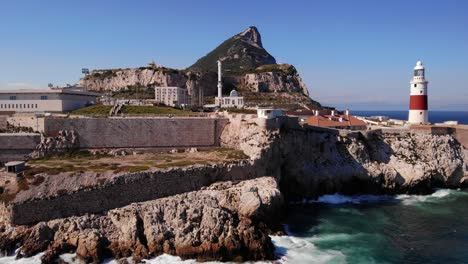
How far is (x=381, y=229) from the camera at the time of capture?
31062 mm

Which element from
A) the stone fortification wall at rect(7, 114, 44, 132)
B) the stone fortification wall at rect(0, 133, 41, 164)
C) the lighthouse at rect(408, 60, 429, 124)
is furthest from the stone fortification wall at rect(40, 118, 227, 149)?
the lighthouse at rect(408, 60, 429, 124)

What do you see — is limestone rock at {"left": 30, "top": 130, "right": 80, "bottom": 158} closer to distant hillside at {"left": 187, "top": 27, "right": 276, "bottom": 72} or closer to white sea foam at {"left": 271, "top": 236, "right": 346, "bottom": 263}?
white sea foam at {"left": 271, "top": 236, "right": 346, "bottom": 263}

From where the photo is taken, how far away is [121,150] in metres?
37.5

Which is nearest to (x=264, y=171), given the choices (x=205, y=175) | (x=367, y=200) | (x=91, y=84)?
(x=205, y=175)

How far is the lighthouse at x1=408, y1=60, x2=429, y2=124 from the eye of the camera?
5184 centimetres

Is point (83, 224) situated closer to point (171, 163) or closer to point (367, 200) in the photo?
point (171, 163)

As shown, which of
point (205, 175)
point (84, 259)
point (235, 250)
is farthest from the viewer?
point (205, 175)

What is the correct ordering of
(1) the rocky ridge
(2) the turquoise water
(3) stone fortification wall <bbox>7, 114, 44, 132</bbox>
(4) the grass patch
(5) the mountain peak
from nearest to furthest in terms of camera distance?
(1) the rocky ridge
(2) the turquoise water
(3) stone fortification wall <bbox>7, 114, 44, 132</bbox>
(4) the grass patch
(5) the mountain peak

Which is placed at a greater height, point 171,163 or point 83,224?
point 171,163

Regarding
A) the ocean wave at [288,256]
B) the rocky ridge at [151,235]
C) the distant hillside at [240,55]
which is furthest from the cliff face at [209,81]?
the rocky ridge at [151,235]

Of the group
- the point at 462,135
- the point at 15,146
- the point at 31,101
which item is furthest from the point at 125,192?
the point at 462,135

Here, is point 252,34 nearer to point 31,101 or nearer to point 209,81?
point 209,81

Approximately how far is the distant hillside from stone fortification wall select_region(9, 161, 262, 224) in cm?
10113

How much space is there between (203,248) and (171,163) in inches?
374
